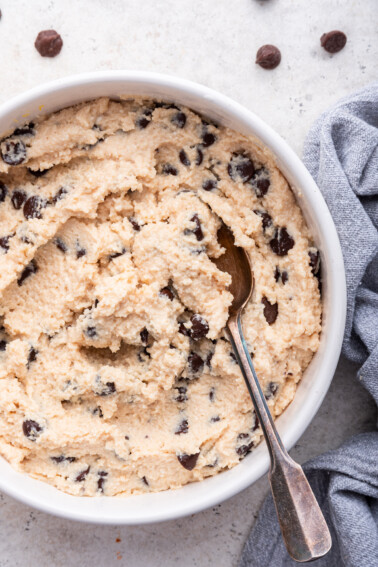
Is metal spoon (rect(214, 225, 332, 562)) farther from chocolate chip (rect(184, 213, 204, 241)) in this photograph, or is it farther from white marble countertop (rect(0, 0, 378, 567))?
white marble countertop (rect(0, 0, 378, 567))

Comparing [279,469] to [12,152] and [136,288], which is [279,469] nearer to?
[136,288]

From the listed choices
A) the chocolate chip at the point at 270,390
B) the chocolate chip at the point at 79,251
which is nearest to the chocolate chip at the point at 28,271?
the chocolate chip at the point at 79,251

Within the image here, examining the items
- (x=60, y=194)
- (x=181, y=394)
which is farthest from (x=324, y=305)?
(x=60, y=194)

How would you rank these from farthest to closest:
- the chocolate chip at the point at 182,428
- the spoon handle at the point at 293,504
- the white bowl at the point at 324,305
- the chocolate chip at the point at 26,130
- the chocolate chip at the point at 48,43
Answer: the chocolate chip at the point at 48,43
the chocolate chip at the point at 182,428
the chocolate chip at the point at 26,130
the white bowl at the point at 324,305
the spoon handle at the point at 293,504

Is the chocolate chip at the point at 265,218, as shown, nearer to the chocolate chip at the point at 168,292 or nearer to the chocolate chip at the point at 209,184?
the chocolate chip at the point at 209,184

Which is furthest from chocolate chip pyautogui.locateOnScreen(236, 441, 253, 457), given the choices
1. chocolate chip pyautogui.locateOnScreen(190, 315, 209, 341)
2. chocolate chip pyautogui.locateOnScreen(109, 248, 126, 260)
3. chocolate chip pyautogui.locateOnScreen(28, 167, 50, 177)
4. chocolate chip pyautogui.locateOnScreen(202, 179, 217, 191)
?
chocolate chip pyautogui.locateOnScreen(28, 167, 50, 177)

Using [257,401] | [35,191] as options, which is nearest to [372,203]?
[257,401]
